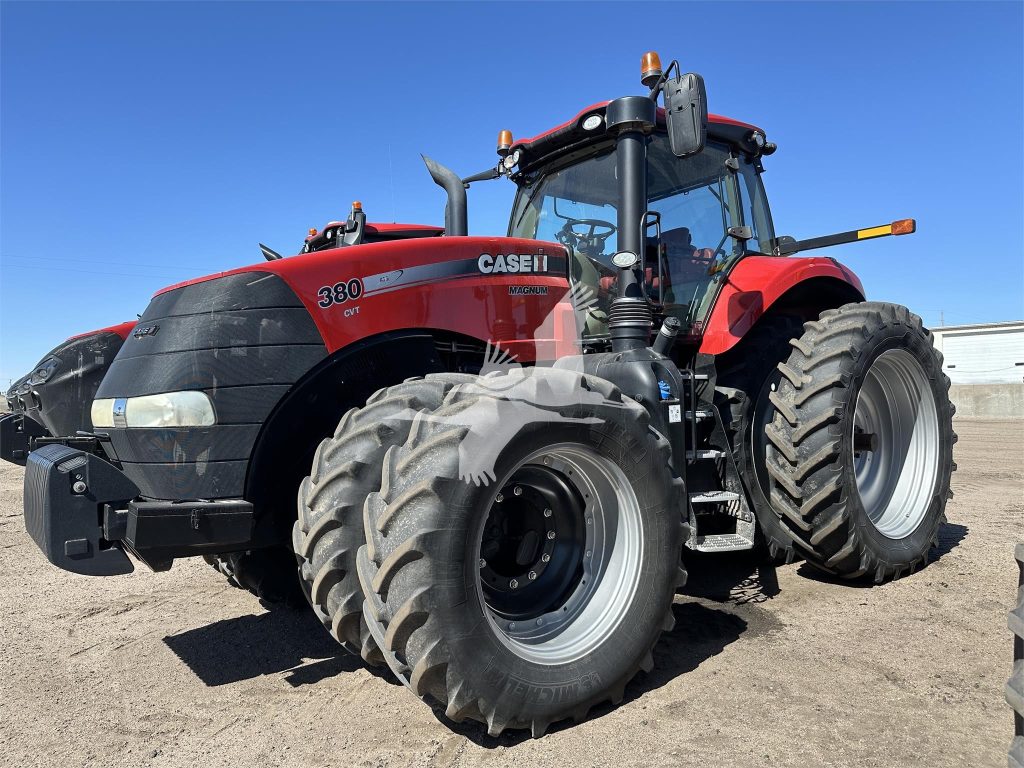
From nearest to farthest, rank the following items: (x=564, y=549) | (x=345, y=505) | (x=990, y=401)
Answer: (x=345, y=505) → (x=564, y=549) → (x=990, y=401)

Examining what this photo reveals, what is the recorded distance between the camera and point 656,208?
13.7 feet

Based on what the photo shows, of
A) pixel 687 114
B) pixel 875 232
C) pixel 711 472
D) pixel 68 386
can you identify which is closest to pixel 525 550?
pixel 711 472

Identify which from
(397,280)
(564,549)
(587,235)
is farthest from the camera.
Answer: (587,235)

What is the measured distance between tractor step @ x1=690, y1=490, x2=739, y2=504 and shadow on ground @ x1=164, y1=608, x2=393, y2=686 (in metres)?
1.76

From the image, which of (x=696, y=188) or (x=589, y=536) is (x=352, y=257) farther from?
(x=696, y=188)

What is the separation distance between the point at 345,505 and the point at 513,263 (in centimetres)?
153

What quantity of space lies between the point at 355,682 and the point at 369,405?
1.20 meters

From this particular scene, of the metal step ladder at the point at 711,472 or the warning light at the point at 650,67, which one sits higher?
the warning light at the point at 650,67

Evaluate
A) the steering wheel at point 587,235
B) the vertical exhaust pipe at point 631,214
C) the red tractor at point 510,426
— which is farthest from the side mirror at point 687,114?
the steering wheel at point 587,235

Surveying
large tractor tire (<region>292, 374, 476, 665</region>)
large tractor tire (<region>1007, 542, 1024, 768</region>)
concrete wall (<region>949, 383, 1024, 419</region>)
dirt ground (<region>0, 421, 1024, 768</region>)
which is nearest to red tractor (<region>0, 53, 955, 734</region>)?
large tractor tire (<region>292, 374, 476, 665</region>)

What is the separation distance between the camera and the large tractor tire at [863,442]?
12.2 ft

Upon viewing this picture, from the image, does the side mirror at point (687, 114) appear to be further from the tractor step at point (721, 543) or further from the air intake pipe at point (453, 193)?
the tractor step at point (721, 543)

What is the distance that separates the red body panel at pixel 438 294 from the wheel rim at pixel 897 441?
217 cm

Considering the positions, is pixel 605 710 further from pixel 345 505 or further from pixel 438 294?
pixel 438 294
